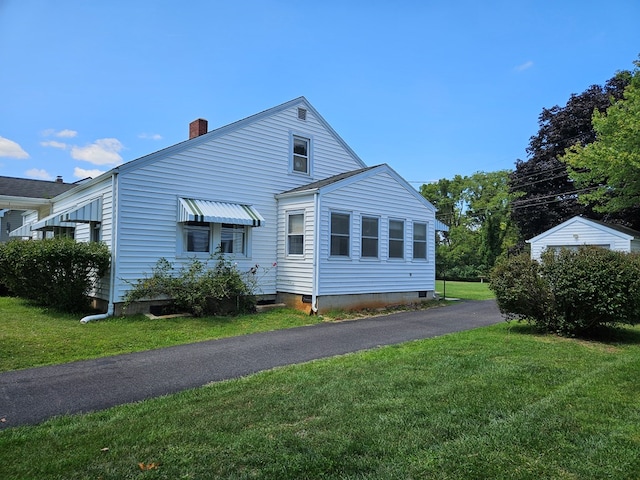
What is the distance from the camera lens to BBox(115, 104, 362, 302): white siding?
1095cm

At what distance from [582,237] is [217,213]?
1868 centimetres

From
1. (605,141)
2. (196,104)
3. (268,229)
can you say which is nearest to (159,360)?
(268,229)

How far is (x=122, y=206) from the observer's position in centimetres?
1073

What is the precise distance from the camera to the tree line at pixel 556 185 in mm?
15969

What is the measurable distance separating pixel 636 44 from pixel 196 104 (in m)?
16.9

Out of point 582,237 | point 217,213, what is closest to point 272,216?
point 217,213

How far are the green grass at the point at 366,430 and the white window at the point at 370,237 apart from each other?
792cm

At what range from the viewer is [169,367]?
20.3 ft

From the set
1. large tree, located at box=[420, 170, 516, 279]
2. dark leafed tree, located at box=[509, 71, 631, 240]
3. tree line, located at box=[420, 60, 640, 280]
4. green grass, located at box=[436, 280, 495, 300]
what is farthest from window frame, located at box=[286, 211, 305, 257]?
large tree, located at box=[420, 170, 516, 279]

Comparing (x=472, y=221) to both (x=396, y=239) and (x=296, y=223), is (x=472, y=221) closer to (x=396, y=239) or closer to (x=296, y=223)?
(x=396, y=239)

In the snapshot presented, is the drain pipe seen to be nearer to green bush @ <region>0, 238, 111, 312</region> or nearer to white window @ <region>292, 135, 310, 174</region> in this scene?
white window @ <region>292, 135, 310, 174</region>

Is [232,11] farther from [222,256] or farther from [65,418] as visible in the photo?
[65,418]

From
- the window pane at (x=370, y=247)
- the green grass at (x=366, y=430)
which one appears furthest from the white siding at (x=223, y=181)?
the green grass at (x=366, y=430)

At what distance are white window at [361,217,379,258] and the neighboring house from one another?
1241 cm
